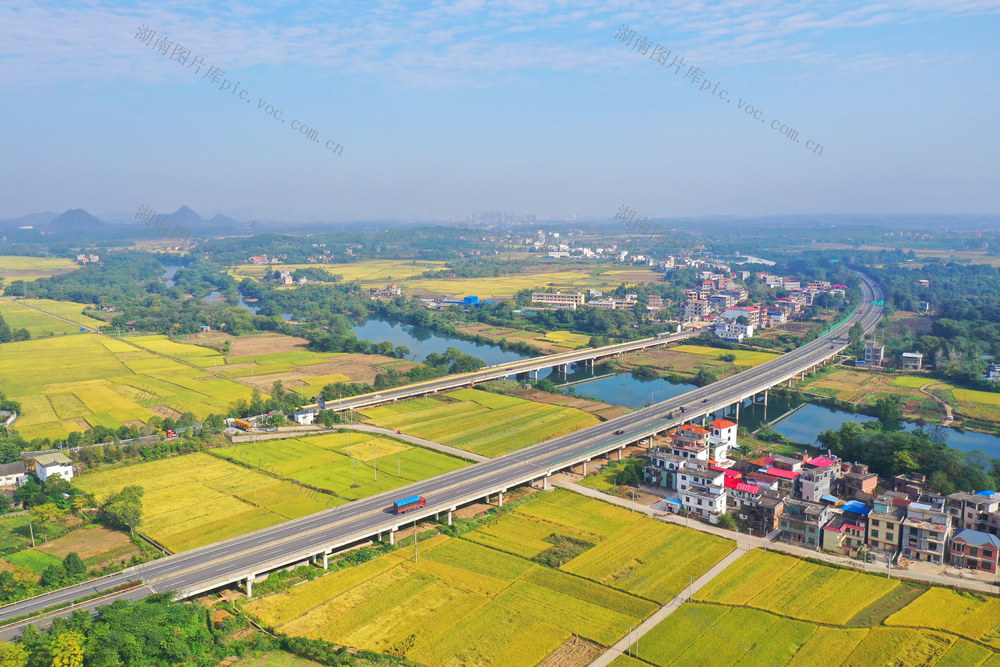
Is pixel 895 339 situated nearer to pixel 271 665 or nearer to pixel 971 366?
pixel 971 366

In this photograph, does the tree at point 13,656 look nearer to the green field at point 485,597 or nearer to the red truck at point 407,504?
the green field at point 485,597

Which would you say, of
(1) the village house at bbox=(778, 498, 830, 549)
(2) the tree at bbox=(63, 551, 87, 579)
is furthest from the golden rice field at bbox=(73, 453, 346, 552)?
(1) the village house at bbox=(778, 498, 830, 549)

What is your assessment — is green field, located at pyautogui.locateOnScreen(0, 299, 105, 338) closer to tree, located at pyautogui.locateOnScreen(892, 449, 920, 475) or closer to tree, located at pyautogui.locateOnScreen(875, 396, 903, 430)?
tree, located at pyautogui.locateOnScreen(875, 396, 903, 430)

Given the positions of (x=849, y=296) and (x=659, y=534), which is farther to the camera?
(x=849, y=296)

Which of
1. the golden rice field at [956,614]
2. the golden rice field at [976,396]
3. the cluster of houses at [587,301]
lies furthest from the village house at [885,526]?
the cluster of houses at [587,301]

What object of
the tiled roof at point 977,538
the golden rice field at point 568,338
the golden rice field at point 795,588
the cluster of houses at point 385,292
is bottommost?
the golden rice field at point 795,588

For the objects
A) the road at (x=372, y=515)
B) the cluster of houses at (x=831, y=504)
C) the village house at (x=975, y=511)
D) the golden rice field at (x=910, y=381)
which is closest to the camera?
the road at (x=372, y=515)

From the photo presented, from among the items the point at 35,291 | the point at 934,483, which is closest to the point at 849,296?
the point at 934,483
